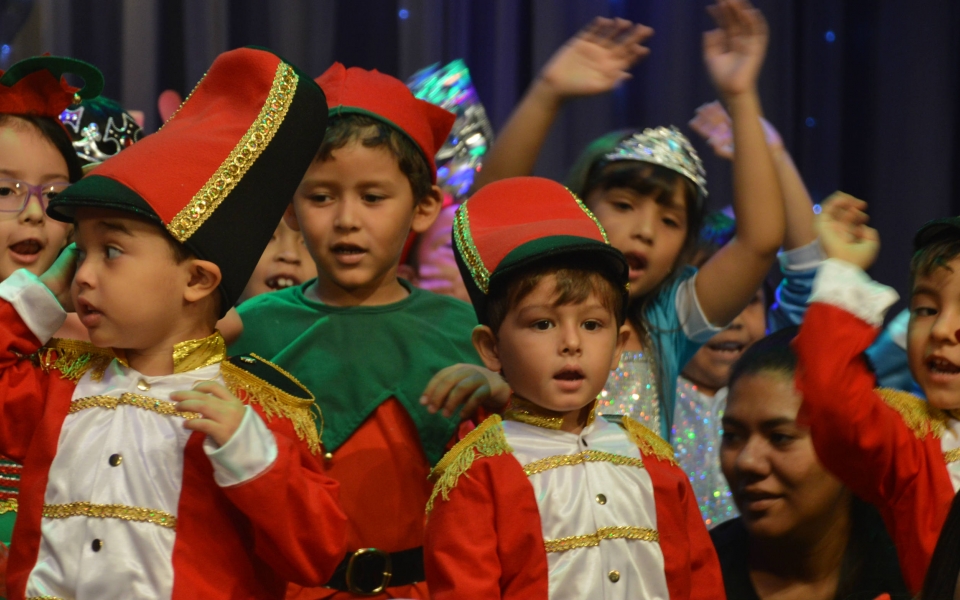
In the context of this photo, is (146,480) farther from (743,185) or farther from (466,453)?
(743,185)

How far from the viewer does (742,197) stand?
2.56 meters

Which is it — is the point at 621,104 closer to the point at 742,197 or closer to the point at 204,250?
the point at 742,197

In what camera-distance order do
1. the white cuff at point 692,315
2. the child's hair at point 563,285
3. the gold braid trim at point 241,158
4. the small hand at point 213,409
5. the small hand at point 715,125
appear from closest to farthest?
the small hand at point 213,409 < the gold braid trim at point 241,158 < the child's hair at point 563,285 < the white cuff at point 692,315 < the small hand at point 715,125

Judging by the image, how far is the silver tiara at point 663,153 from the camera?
277 cm

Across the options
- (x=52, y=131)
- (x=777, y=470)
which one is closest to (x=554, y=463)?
(x=777, y=470)

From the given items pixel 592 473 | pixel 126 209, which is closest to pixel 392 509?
pixel 592 473

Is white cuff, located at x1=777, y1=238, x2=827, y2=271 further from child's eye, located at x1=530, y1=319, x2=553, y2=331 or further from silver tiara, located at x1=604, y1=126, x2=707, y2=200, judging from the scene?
child's eye, located at x1=530, y1=319, x2=553, y2=331

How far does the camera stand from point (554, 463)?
189cm

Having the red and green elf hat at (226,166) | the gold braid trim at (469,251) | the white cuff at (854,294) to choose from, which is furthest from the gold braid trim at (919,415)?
the red and green elf hat at (226,166)

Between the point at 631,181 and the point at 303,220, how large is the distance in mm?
830

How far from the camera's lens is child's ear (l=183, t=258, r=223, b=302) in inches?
72.7

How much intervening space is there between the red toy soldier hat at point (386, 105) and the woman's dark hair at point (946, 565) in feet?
4.21

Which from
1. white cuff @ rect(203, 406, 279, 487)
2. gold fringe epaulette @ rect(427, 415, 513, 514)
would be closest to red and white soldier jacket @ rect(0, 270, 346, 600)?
white cuff @ rect(203, 406, 279, 487)

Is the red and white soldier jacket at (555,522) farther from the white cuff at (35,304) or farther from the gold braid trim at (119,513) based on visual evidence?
the white cuff at (35,304)
